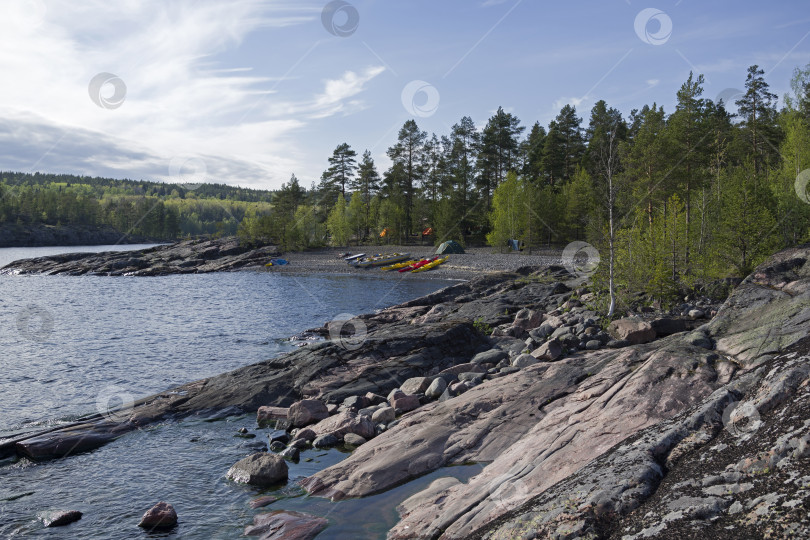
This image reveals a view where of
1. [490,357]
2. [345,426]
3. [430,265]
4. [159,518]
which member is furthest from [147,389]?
[430,265]

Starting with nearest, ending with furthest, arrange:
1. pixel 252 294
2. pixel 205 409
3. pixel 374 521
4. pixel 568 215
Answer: pixel 374 521, pixel 205 409, pixel 252 294, pixel 568 215

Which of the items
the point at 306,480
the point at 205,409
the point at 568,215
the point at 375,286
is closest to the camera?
the point at 306,480

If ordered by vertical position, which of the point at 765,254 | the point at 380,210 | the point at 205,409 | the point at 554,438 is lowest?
the point at 205,409

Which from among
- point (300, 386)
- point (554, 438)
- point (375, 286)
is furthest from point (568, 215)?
point (554, 438)

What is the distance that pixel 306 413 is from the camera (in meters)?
15.0

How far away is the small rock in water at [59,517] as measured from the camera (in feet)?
32.9

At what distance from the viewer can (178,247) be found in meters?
102

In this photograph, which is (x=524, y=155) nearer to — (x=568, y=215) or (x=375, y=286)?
(x=568, y=215)

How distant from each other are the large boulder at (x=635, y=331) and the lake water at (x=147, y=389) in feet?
26.0

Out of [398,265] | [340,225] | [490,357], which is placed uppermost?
[340,225]

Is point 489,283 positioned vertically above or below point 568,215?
below

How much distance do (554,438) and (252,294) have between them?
46134 millimetres

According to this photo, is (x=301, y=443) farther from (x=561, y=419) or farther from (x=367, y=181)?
(x=367, y=181)

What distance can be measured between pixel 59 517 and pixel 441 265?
5830 cm
